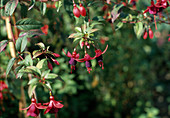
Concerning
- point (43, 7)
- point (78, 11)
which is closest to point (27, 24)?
point (43, 7)

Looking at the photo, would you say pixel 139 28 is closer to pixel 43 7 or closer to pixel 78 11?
pixel 78 11

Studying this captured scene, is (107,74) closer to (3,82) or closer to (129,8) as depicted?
(3,82)

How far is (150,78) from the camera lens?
2.30 metres

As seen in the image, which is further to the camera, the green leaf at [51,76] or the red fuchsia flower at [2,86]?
the red fuchsia flower at [2,86]

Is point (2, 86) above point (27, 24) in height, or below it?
below

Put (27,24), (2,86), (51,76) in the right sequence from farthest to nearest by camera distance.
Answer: (2,86), (27,24), (51,76)

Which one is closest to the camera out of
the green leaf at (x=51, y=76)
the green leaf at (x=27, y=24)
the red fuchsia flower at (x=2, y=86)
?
the green leaf at (x=51, y=76)

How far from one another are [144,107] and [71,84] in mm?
811

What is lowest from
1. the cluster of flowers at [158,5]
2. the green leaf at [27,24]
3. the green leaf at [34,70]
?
the green leaf at [34,70]

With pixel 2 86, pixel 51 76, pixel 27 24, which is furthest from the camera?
pixel 2 86

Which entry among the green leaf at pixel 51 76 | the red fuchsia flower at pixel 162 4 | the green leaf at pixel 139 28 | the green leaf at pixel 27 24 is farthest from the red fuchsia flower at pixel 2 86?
the red fuchsia flower at pixel 162 4

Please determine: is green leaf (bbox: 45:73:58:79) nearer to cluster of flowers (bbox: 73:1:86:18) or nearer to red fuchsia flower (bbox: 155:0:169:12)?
cluster of flowers (bbox: 73:1:86:18)

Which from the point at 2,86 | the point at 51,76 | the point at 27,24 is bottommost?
the point at 2,86

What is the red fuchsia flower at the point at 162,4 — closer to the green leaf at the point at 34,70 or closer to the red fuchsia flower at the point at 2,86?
the green leaf at the point at 34,70
